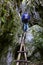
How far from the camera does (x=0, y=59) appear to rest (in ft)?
26.3

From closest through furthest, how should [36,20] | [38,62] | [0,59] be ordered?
1. [0,59]
2. [38,62]
3. [36,20]

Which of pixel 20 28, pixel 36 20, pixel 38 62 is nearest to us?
pixel 38 62

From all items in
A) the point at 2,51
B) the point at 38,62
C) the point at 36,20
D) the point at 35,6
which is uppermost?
the point at 35,6

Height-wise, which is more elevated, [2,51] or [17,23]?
[17,23]

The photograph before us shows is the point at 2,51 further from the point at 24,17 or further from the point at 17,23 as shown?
the point at 24,17

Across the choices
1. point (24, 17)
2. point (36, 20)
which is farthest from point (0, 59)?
point (36, 20)

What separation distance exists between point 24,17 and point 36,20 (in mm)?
2453

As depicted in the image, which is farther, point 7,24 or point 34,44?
point 34,44

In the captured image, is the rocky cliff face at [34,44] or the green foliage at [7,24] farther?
the rocky cliff face at [34,44]

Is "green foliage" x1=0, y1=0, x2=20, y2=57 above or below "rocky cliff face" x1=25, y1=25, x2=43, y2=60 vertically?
above

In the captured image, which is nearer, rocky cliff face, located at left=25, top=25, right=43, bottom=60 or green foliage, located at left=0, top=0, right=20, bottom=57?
green foliage, located at left=0, top=0, right=20, bottom=57

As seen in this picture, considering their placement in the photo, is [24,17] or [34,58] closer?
[34,58]

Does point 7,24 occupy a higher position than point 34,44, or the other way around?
point 7,24

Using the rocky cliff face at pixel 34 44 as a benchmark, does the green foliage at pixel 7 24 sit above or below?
above
